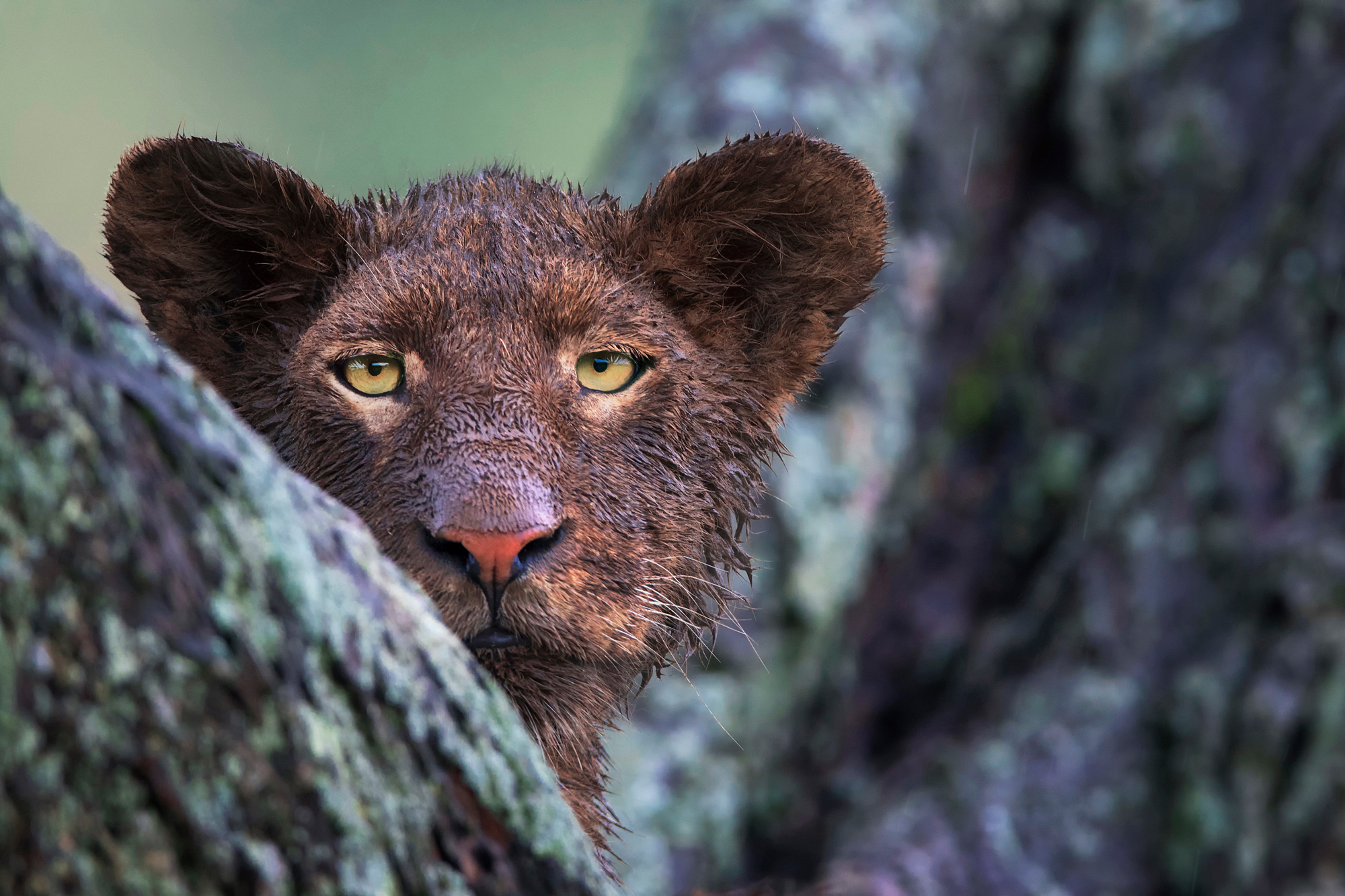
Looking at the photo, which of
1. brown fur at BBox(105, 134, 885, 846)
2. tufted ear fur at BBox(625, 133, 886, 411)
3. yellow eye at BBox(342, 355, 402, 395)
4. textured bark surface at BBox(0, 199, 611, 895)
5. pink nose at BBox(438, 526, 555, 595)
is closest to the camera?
textured bark surface at BBox(0, 199, 611, 895)

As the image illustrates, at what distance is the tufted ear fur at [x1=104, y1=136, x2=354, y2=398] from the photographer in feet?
6.19

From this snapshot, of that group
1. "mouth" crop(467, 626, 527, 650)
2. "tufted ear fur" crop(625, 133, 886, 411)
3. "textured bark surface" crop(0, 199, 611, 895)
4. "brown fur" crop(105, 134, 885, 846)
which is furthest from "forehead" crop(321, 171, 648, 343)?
"textured bark surface" crop(0, 199, 611, 895)

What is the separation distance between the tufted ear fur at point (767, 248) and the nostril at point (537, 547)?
570 millimetres

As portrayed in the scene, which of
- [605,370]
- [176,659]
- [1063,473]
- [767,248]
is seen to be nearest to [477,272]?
[605,370]

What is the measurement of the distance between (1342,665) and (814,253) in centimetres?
183

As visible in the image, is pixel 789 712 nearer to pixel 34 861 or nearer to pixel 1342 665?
pixel 1342 665

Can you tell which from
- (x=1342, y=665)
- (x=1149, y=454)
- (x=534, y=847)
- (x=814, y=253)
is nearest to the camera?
(x=534, y=847)

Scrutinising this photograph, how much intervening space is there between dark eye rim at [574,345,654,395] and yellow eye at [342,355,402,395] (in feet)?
1.00

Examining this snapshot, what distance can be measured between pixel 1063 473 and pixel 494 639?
3.19 metres

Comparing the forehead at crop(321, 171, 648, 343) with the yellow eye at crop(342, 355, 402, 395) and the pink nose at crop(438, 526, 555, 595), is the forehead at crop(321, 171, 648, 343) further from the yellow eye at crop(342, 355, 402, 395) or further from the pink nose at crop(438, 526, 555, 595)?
the pink nose at crop(438, 526, 555, 595)

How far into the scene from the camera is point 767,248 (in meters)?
2.20

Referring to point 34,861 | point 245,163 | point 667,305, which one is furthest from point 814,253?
point 34,861

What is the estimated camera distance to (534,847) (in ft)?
4.29

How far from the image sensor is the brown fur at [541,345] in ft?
5.75
